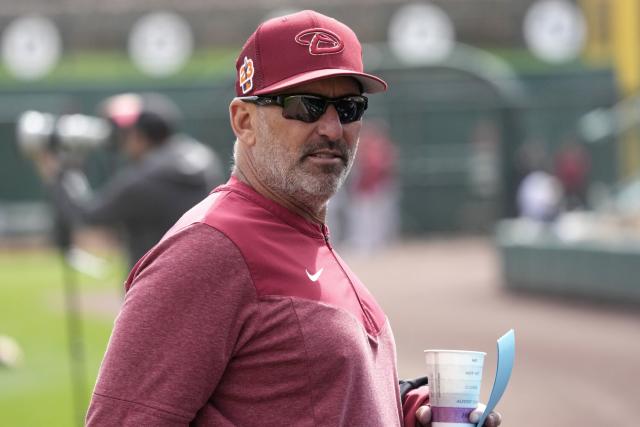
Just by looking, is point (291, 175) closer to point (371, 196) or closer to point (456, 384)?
point (456, 384)

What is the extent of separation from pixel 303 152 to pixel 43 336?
929 cm

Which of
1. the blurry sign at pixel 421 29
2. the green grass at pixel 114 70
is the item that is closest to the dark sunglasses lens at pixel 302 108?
the green grass at pixel 114 70

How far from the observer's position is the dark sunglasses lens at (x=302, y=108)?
2.60 meters

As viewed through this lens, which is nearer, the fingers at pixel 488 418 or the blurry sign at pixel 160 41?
the fingers at pixel 488 418

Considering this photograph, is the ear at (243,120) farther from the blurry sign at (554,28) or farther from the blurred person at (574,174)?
the blurry sign at (554,28)

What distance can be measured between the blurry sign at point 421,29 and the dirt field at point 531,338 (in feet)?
50.3

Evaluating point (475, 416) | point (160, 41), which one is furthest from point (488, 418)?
point (160, 41)

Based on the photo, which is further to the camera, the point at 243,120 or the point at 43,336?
the point at 43,336

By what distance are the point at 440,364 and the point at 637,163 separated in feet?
44.4

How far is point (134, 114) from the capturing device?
6676 millimetres

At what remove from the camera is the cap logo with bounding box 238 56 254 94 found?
2619 mm

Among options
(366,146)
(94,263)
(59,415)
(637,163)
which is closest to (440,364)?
(59,415)

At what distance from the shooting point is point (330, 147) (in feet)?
8.68

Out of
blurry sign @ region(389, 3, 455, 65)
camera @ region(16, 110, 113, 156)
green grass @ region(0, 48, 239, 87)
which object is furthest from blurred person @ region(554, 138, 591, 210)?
camera @ region(16, 110, 113, 156)
